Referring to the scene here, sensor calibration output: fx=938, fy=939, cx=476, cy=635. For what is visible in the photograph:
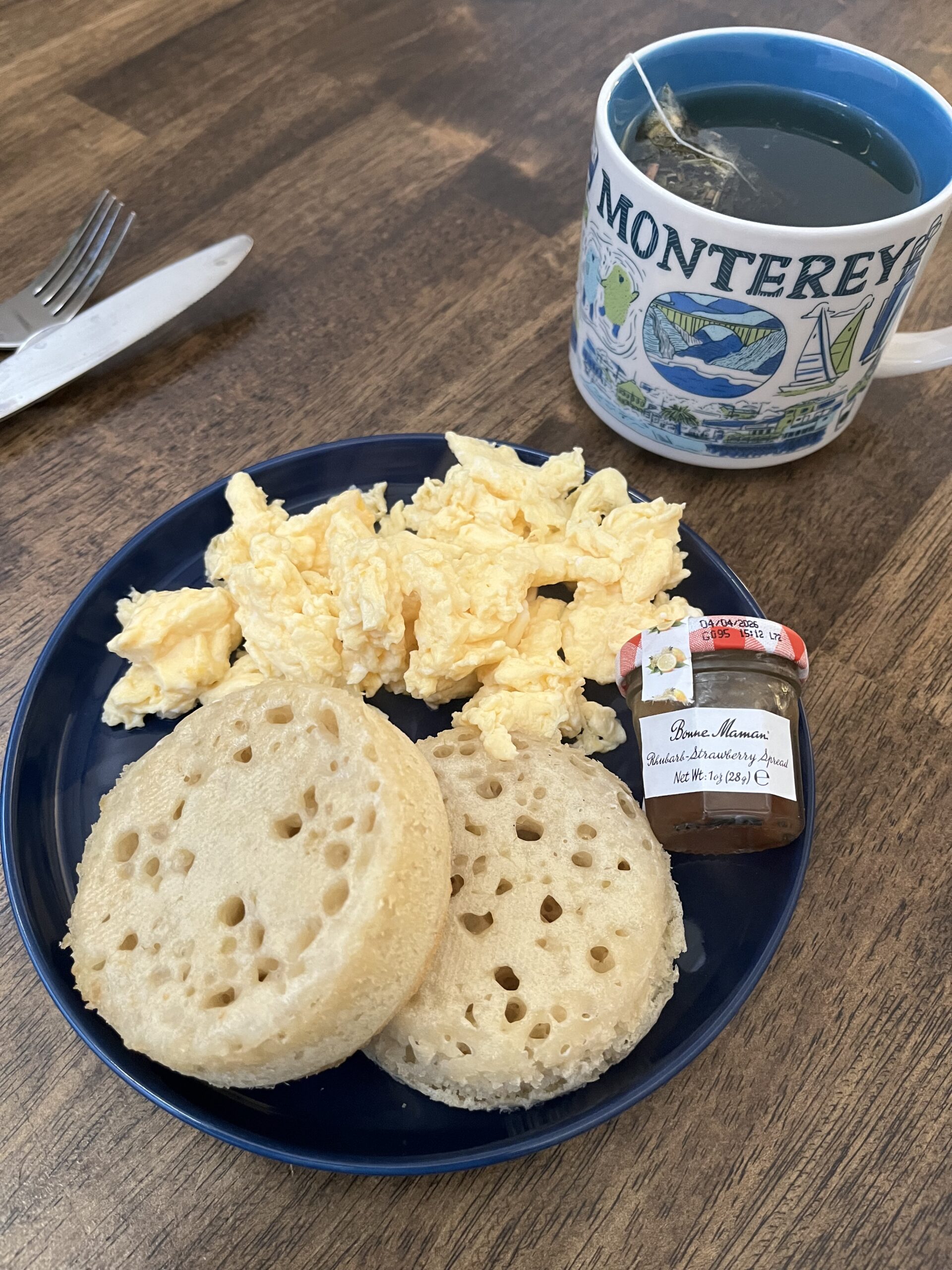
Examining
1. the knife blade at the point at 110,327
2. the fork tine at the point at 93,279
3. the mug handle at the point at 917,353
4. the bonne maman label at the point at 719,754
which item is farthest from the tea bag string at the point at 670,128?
the fork tine at the point at 93,279

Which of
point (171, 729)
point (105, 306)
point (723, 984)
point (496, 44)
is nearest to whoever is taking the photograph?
point (723, 984)

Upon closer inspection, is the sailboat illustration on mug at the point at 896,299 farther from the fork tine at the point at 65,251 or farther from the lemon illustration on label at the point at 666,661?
the fork tine at the point at 65,251

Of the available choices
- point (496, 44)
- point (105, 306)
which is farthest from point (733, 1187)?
point (496, 44)

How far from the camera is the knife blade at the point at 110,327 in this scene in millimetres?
1399

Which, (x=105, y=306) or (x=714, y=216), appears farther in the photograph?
(x=105, y=306)

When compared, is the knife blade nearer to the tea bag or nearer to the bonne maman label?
the tea bag

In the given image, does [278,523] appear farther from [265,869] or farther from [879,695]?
[879,695]

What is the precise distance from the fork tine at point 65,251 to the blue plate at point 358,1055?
588 millimetres

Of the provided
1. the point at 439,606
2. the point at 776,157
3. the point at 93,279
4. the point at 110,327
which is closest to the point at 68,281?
the point at 93,279

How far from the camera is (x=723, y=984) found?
937 mm

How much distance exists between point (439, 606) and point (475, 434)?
473 millimetres

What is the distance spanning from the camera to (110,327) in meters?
1.46

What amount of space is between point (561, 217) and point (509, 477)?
29.9 inches

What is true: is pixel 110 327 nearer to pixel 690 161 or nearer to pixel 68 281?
pixel 68 281
